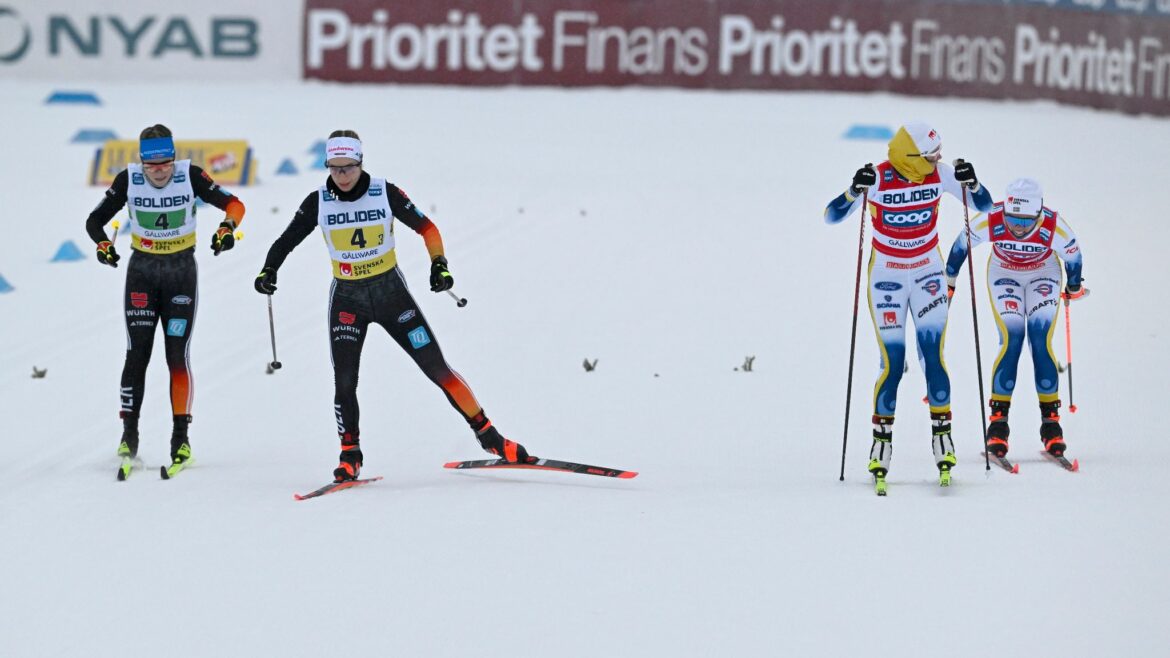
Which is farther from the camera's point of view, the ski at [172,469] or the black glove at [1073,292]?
the black glove at [1073,292]

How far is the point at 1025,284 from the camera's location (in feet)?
31.6

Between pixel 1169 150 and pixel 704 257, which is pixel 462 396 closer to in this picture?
pixel 704 257

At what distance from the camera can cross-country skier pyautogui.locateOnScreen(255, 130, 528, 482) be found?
343 inches

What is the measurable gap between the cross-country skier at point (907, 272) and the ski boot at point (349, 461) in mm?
2782

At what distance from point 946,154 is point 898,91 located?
6.01 metres

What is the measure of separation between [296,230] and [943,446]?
3691 millimetres

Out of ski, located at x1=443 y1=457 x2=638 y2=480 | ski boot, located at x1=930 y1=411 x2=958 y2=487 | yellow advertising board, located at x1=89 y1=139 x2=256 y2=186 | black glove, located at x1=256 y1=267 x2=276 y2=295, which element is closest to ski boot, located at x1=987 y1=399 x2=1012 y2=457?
ski boot, located at x1=930 y1=411 x2=958 y2=487

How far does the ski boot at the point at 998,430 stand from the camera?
935 cm

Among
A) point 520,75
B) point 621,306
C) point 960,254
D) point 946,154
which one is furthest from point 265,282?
point 520,75

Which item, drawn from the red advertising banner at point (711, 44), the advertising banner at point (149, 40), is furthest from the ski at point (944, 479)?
the advertising banner at point (149, 40)

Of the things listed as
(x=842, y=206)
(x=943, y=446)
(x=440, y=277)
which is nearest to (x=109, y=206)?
(x=440, y=277)

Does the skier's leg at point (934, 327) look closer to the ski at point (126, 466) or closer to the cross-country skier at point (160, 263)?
the cross-country skier at point (160, 263)

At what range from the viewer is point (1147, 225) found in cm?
1991

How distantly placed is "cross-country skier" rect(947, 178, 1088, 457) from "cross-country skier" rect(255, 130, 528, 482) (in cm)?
290
